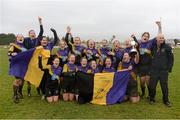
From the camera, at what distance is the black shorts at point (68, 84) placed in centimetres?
1093

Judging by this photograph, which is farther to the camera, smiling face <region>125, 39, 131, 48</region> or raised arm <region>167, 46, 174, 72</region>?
smiling face <region>125, 39, 131, 48</region>

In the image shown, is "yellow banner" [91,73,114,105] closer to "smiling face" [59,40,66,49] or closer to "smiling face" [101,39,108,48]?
"smiling face" [101,39,108,48]

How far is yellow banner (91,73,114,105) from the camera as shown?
10.9 m

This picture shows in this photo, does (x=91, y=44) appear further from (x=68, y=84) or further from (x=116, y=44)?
(x=68, y=84)

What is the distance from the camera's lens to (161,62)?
34.9ft

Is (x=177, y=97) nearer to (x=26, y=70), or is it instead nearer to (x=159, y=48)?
(x=159, y=48)

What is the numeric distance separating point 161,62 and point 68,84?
118 inches

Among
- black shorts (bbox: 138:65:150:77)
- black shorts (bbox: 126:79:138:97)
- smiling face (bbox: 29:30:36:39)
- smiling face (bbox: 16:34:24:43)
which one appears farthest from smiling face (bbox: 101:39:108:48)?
smiling face (bbox: 16:34:24:43)

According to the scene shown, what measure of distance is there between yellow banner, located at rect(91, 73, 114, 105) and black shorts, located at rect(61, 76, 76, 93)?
72 cm

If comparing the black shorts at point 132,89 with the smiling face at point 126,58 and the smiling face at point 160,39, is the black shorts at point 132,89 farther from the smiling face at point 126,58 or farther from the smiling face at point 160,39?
the smiling face at point 160,39

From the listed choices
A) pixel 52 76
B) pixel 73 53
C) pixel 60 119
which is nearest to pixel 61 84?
pixel 52 76

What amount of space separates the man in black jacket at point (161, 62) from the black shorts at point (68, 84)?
2.46 metres

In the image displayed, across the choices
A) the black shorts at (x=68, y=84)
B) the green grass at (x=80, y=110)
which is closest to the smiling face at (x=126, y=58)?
the green grass at (x=80, y=110)

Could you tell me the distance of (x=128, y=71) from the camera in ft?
36.0
